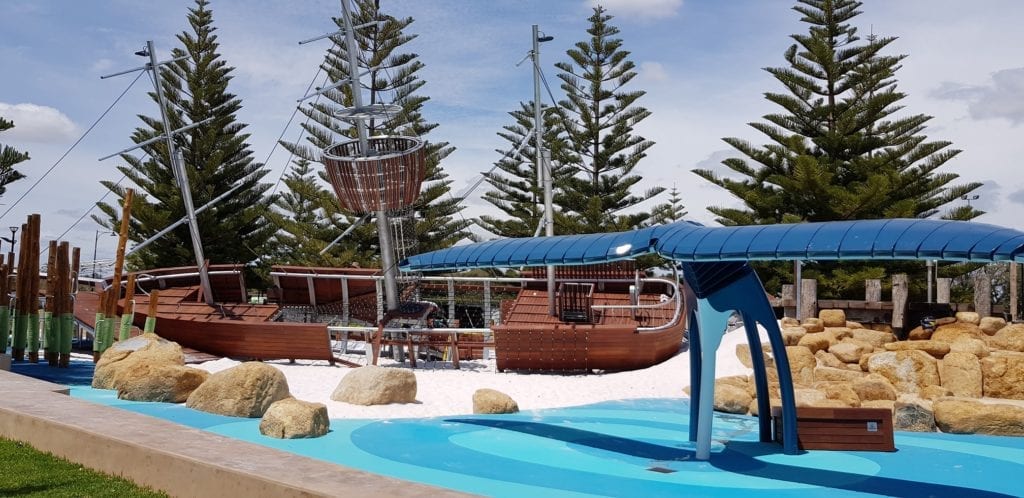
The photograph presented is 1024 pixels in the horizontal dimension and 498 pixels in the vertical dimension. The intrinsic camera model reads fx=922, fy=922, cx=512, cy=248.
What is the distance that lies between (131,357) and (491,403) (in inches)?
191

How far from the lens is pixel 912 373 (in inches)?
463

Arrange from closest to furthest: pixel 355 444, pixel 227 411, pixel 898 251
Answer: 1. pixel 898 251
2. pixel 355 444
3. pixel 227 411

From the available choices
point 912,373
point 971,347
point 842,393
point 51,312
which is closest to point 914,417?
point 842,393

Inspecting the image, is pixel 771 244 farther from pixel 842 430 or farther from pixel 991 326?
pixel 991 326

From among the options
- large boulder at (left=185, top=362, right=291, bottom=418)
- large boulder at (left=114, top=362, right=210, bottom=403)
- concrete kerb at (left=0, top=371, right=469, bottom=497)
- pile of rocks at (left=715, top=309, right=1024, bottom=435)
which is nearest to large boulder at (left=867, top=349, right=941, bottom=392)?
pile of rocks at (left=715, top=309, right=1024, bottom=435)

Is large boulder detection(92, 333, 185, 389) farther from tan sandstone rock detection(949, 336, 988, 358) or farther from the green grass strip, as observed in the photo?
tan sandstone rock detection(949, 336, 988, 358)

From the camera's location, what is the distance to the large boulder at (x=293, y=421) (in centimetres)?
817

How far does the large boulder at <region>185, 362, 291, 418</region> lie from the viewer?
9.42m

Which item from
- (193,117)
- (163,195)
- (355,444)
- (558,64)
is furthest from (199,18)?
(355,444)

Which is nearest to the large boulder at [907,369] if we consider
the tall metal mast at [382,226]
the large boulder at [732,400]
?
the large boulder at [732,400]

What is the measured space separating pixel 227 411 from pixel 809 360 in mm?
7562

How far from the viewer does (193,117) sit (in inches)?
1012

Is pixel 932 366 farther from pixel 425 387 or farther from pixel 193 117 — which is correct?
pixel 193 117

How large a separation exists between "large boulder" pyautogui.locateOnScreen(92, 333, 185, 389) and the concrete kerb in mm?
4710
